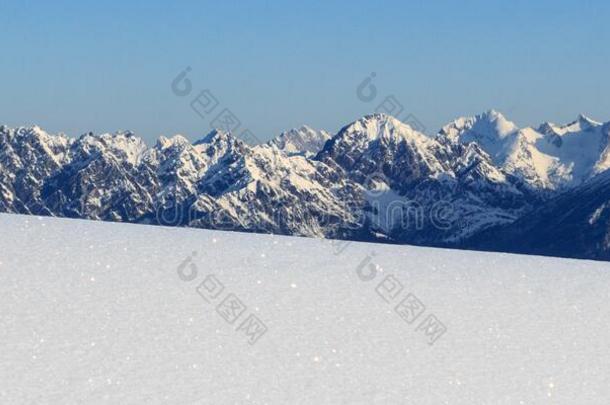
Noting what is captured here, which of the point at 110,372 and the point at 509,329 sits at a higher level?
the point at 110,372

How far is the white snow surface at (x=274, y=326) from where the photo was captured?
316 inches

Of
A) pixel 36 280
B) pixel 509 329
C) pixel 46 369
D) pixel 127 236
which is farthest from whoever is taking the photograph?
pixel 127 236

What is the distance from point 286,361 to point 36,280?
2.57 metres

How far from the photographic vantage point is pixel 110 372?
7891mm

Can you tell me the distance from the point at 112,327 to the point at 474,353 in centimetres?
351

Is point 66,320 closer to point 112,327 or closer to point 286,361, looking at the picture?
point 112,327

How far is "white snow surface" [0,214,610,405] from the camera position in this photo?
26.3 ft

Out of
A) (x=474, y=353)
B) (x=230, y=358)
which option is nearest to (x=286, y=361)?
(x=230, y=358)

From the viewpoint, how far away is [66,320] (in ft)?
27.8

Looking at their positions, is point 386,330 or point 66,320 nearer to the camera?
point 66,320

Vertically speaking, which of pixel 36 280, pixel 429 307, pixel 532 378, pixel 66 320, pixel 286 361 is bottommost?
pixel 532 378

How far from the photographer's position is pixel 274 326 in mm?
9086

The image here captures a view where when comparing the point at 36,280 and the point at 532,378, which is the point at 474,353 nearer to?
the point at 532,378

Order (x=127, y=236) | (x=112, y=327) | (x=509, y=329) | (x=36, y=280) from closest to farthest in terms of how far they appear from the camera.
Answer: (x=112, y=327) < (x=36, y=280) < (x=509, y=329) < (x=127, y=236)
